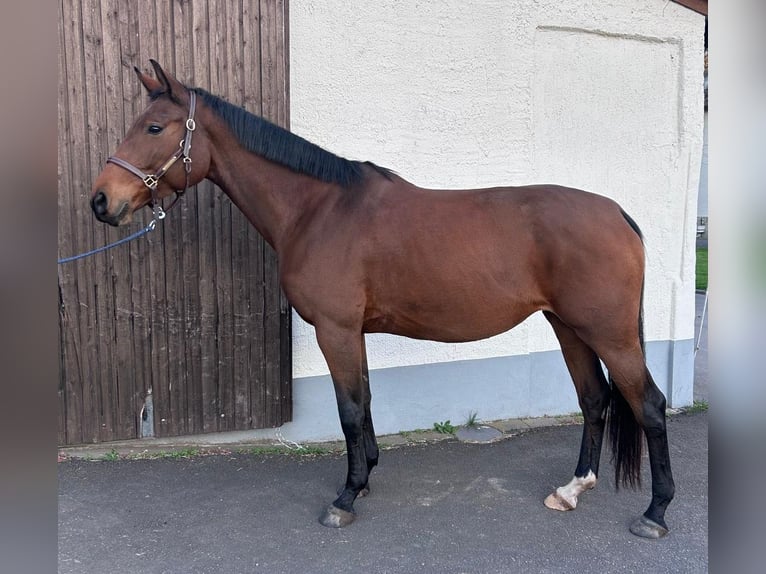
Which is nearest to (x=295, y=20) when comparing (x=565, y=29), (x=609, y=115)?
(x=565, y=29)

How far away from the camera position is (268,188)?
2943 mm

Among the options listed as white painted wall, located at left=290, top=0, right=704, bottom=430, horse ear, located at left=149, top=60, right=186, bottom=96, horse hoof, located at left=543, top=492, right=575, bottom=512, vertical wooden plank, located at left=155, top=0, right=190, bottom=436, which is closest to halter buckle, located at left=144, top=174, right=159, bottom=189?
horse ear, located at left=149, top=60, right=186, bottom=96

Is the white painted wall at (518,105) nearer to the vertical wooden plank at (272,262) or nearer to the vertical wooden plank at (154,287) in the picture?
→ the vertical wooden plank at (272,262)

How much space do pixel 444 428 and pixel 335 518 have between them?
5.17 feet

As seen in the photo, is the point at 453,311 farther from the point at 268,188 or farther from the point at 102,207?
the point at 102,207

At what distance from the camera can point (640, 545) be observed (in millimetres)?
2674

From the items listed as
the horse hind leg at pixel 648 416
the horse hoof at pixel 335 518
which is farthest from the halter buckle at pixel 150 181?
the horse hind leg at pixel 648 416

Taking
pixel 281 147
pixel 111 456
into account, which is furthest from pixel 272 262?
pixel 111 456

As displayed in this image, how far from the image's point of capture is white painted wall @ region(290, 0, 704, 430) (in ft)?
12.7

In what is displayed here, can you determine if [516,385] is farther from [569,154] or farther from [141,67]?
[141,67]

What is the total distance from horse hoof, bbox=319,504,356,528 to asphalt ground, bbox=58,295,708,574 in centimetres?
5

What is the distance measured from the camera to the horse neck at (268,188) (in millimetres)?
2920
